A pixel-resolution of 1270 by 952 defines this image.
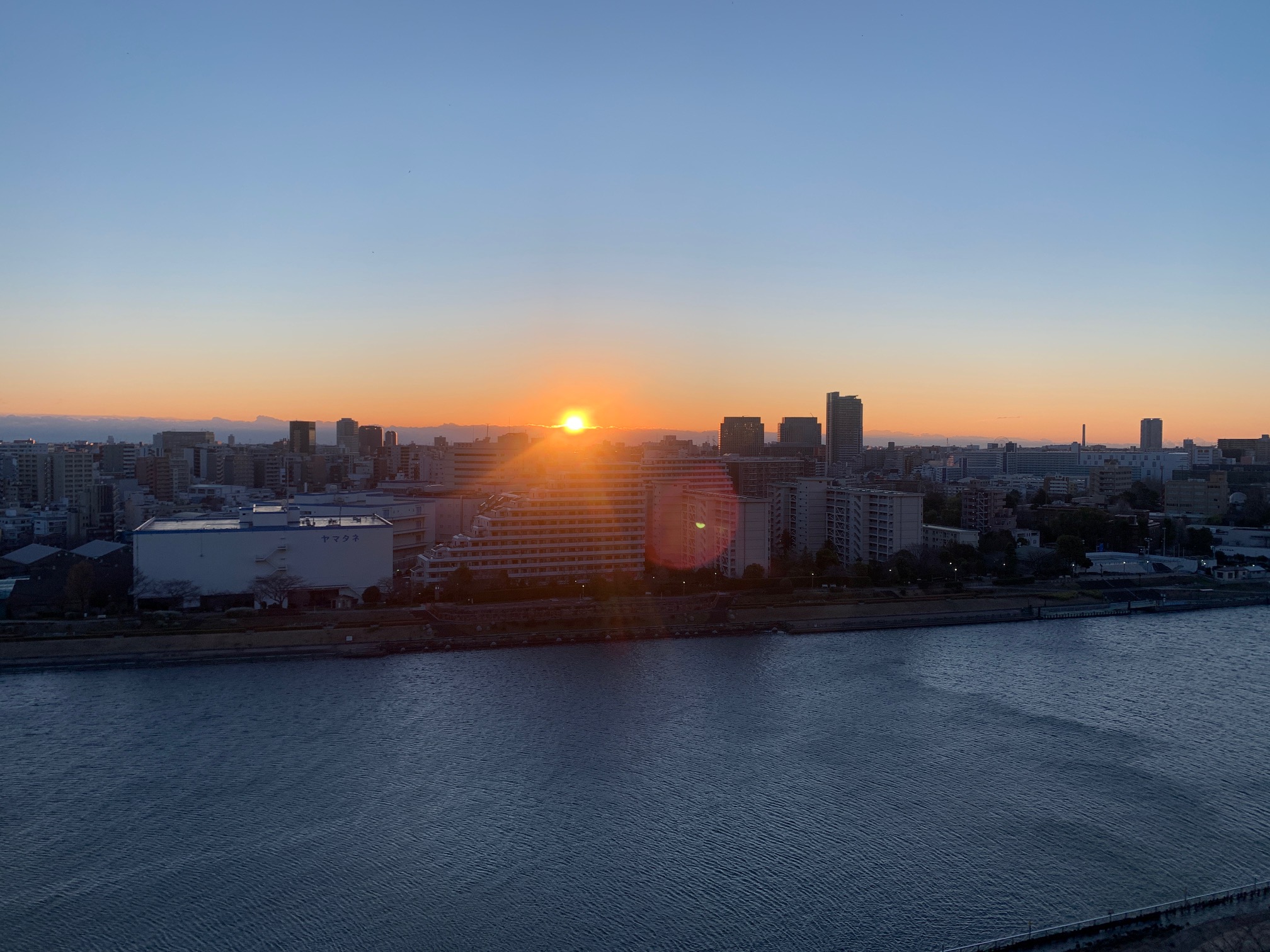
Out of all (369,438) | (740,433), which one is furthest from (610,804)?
(369,438)

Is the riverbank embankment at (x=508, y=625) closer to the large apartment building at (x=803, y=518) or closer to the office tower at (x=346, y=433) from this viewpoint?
the large apartment building at (x=803, y=518)

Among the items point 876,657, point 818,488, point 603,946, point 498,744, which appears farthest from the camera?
point 818,488

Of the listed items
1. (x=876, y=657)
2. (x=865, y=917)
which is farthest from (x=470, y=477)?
(x=865, y=917)

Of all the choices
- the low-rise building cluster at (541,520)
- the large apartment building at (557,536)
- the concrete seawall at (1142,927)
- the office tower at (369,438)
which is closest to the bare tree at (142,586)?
the low-rise building cluster at (541,520)

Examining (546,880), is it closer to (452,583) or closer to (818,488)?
(452,583)

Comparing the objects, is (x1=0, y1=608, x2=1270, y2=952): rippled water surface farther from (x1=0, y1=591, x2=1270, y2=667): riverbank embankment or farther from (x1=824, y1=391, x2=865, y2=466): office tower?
(x1=824, y1=391, x2=865, y2=466): office tower

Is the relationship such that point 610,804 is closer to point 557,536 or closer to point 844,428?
point 557,536
